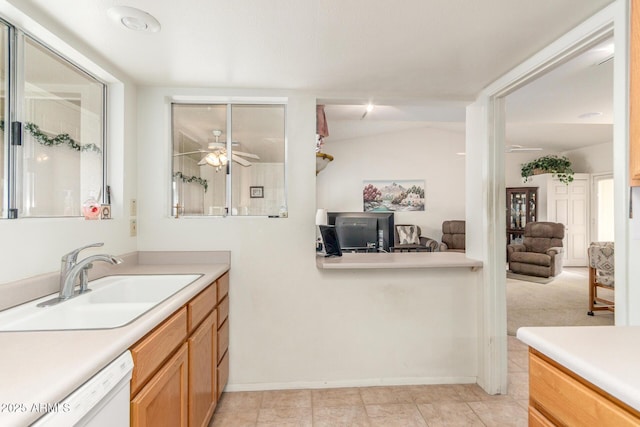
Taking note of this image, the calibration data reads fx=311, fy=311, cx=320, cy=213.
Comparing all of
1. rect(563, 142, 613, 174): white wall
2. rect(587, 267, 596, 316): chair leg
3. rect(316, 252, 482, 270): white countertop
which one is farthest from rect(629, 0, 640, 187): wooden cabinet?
rect(563, 142, 613, 174): white wall

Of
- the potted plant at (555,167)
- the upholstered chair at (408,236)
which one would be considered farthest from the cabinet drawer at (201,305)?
the potted plant at (555,167)

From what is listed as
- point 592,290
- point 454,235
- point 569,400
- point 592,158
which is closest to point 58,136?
point 569,400

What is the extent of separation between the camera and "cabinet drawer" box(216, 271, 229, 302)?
6.45ft

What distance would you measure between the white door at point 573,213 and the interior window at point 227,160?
270 inches

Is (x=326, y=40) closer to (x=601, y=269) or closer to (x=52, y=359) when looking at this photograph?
(x=52, y=359)

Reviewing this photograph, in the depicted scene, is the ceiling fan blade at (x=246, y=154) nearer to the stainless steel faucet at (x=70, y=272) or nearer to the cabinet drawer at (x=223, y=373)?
the stainless steel faucet at (x=70, y=272)

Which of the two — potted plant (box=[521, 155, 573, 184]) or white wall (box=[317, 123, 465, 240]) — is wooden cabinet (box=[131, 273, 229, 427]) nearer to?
white wall (box=[317, 123, 465, 240])

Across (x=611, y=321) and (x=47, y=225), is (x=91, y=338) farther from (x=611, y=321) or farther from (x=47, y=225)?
(x=611, y=321)

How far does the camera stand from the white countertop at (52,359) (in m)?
0.61

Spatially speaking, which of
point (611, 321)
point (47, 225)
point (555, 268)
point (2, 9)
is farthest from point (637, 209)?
point (555, 268)

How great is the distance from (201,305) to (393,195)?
5598 millimetres

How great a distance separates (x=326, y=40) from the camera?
1.58 metres

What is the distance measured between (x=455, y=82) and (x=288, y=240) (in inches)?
62.9

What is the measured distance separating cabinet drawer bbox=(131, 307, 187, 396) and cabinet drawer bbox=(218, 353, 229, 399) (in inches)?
29.8
